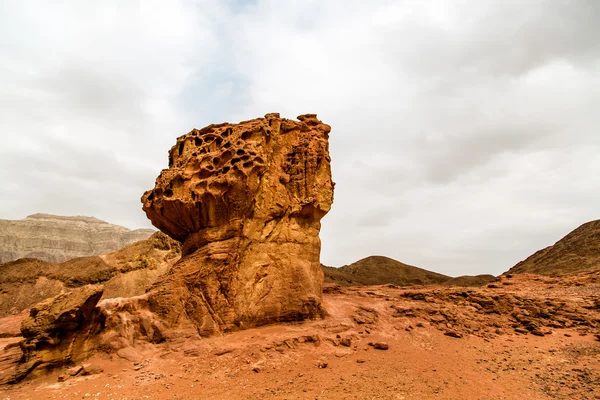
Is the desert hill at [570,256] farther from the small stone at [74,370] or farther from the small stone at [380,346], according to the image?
the small stone at [74,370]

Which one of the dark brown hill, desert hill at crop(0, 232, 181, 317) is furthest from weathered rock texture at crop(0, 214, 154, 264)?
the dark brown hill

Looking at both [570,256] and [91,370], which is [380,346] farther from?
[570,256]

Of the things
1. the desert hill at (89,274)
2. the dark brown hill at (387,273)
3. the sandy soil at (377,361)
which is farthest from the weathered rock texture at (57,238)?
the sandy soil at (377,361)

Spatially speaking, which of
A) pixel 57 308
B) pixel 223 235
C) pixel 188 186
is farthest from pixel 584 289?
pixel 57 308

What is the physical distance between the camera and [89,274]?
29922 millimetres

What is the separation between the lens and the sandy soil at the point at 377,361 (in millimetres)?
7443

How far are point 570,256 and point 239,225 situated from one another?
2483 cm

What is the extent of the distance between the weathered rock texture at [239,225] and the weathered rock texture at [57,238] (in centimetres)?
6765

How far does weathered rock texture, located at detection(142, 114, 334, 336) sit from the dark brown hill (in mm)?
21091

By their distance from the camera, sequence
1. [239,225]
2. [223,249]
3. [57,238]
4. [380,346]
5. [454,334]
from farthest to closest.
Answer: [57,238] < [239,225] < [454,334] < [223,249] < [380,346]

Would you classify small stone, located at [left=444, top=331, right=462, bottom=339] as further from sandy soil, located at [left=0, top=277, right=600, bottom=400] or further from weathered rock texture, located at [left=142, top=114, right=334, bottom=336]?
weathered rock texture, located at [left=142, top=114, right=334, bottom=336]

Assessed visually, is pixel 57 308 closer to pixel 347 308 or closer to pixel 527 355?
pixel 347 308

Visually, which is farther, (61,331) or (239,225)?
(239,225)

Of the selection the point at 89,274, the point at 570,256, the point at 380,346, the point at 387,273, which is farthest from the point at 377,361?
the point at 89,274
